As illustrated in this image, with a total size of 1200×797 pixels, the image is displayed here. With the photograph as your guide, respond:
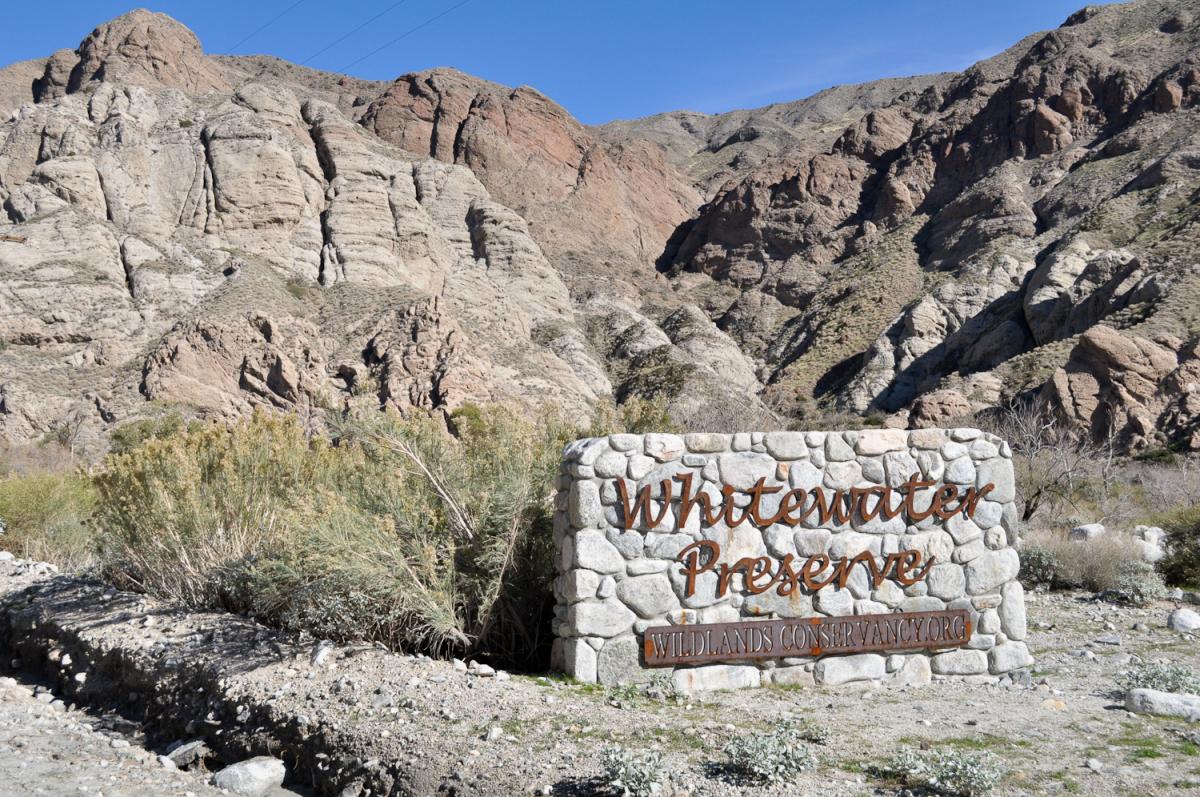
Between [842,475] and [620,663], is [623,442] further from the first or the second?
[842,475]

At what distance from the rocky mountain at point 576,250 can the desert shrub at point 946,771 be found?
6024 mm

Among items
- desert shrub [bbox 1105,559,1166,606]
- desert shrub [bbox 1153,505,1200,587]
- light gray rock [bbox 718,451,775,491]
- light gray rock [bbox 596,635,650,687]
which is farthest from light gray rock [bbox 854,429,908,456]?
desert shrub [bbox 1153,505,1200,587]

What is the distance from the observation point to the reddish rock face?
243 feet

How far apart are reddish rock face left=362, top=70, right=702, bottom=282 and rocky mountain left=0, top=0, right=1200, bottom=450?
30cm

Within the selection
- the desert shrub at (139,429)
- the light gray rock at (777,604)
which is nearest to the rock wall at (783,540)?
the light gray rock at (777,604)

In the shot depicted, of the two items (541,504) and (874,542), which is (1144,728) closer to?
(874,542)

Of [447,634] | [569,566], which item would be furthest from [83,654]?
[569,566]

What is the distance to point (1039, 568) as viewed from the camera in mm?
12891

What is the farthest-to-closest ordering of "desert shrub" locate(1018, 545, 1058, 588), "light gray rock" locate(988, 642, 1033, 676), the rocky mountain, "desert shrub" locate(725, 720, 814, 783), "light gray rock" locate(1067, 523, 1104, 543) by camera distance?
1. the rocky mountain
2. "light gray rock" locate(1067, 523, 1104, 543)
3. "desert shrub" locate(1018, 545, 1058, 588)
4. "light gray rock" locate(988, 642, 1033, 676)
5. "desert shrub" locate(725, 720, 814, 783)

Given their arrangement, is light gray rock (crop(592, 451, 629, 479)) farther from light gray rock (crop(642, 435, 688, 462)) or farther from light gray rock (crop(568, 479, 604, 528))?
light gray rock (crop(642, 435, 688, 462))

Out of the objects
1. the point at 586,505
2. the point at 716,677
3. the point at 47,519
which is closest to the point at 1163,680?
the point at 716,677

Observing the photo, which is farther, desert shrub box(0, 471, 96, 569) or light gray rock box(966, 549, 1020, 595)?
desert shrub box(0, 471, 96, 569)

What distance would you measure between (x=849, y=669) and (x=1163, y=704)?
2269 mm

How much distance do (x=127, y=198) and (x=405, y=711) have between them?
50.3 metres
